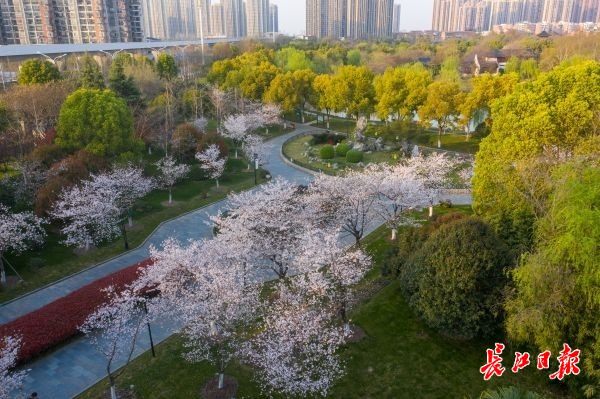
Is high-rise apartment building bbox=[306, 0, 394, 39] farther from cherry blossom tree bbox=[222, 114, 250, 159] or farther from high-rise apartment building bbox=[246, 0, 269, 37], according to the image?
cherry blossom tree bbox=[222, 114, 250, 159]

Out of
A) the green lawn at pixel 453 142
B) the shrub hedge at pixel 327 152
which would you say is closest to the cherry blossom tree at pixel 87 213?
the shrub hedge at pixel 327 152

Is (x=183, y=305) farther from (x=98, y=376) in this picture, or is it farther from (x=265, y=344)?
(x=98, y=376)

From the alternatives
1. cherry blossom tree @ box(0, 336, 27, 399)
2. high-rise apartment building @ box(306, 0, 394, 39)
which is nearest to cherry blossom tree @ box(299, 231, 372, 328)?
cherry blossom tree @ box(0, 336, 27, 399)

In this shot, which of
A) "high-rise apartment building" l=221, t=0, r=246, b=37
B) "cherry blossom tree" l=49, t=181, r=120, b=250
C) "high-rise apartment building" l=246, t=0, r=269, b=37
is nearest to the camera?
"cherry blossom tree" l=49, t=181, r=120, b=250

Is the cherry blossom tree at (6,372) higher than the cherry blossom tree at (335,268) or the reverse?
the reverse

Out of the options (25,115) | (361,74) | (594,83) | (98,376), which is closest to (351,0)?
(361,74)

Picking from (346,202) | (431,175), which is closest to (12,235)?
(346,202)
